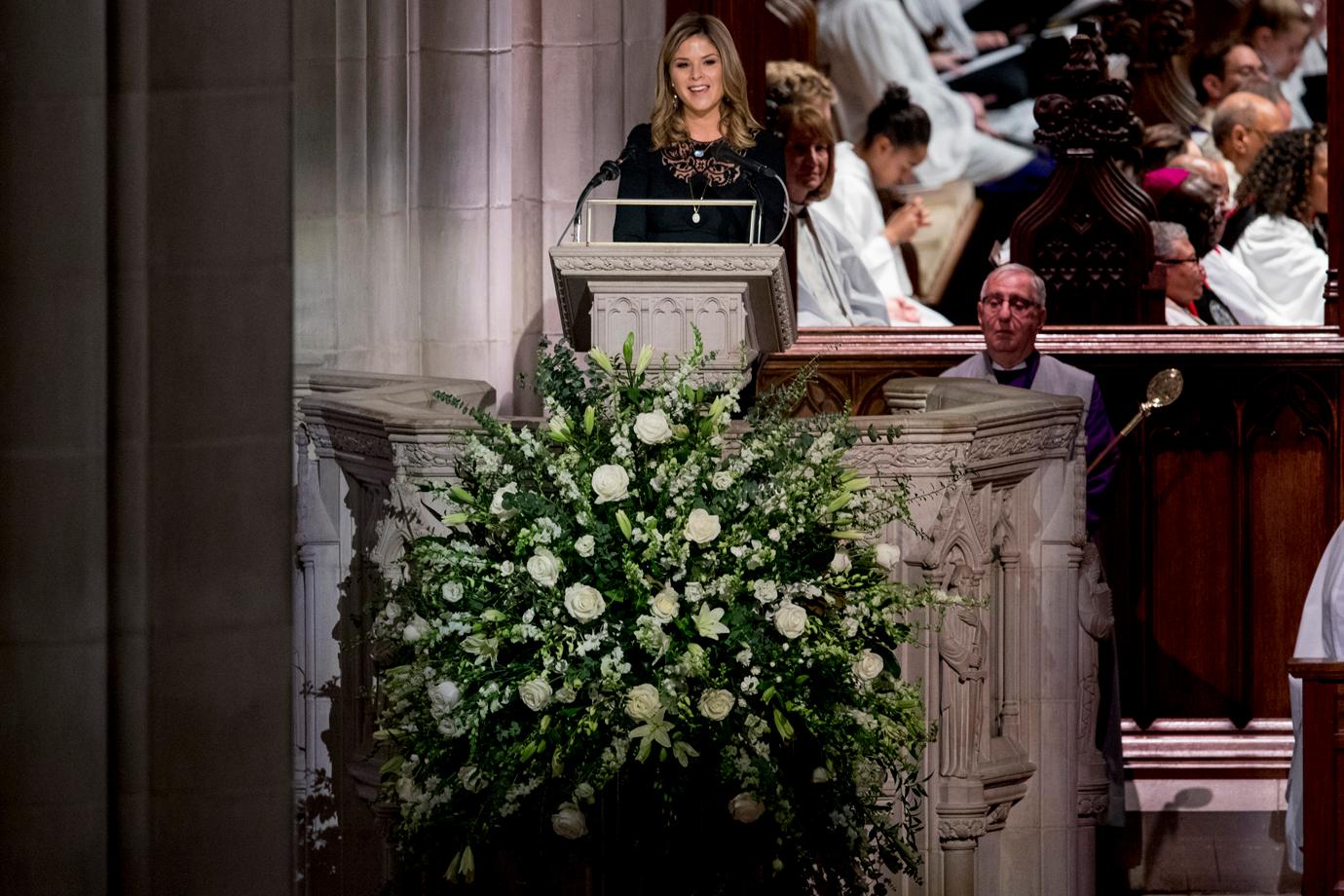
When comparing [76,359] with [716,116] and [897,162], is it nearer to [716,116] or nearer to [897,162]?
[716,116]

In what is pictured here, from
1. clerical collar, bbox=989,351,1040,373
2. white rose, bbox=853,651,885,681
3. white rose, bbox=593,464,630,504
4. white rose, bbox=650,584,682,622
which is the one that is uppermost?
clerical collar, bbox=989,351,1040,373

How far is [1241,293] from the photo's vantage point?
848 centimetres

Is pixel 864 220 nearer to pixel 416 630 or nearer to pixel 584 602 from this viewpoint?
pixel 416 630

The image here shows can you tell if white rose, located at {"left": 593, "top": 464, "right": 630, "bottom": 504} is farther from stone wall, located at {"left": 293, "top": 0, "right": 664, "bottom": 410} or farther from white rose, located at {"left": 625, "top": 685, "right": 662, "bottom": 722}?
stone wall, located at {"left": 293, "top": 0, "right": 664, "bottom": 410}

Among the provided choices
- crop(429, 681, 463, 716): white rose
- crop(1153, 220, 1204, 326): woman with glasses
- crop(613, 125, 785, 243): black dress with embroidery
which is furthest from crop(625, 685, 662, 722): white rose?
crop(1153, 220, 1204, 326): woman with glasses

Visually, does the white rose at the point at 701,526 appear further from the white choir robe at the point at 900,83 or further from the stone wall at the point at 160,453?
the white choir robe at the point at 900,83

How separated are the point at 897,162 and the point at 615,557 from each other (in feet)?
16.0

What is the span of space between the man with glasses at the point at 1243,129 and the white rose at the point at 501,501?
5152mm

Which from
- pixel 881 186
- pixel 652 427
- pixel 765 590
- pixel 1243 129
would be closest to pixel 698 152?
pixel 652 427

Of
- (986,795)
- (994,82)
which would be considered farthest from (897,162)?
(986,795)

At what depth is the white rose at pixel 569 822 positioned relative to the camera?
427 centimetres

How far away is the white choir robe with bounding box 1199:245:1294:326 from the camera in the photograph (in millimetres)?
8461

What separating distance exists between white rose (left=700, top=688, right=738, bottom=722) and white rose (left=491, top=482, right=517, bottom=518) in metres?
0.55

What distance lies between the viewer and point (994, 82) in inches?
350
